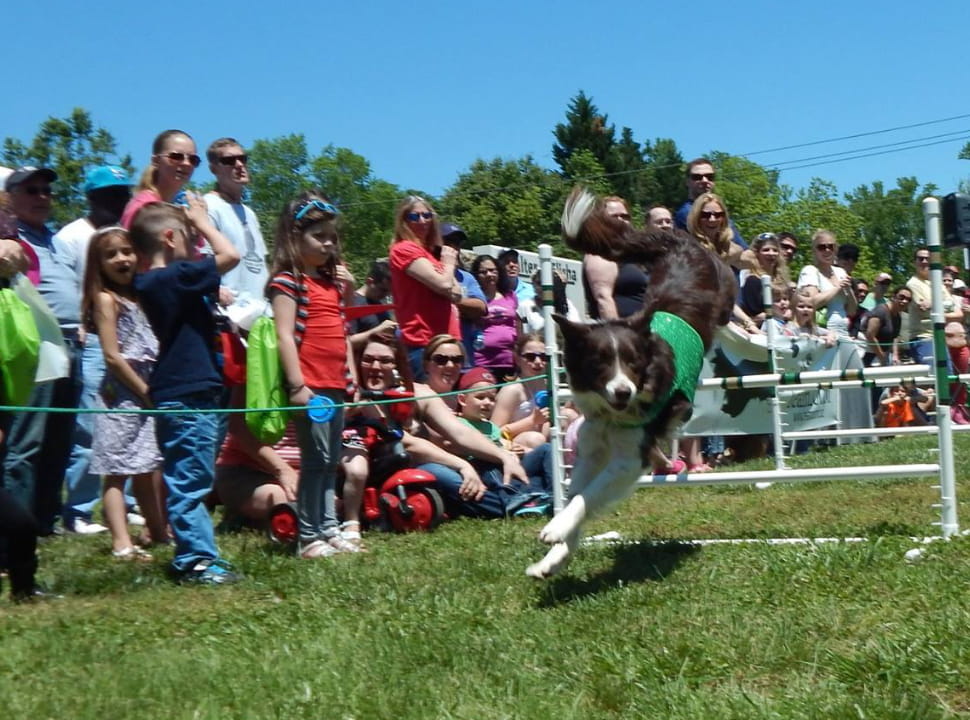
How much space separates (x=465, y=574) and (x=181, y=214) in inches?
92.4

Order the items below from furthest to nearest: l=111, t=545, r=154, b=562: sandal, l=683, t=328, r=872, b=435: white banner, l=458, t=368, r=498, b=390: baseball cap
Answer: l=683, t=328, r=872, b=435: white banner → l=458, t=368, r=498, b=390: baseball cap → l=111, t=545, r=154, b=562: sandal

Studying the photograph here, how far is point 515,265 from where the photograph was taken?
1208cm

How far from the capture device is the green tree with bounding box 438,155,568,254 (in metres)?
66.4

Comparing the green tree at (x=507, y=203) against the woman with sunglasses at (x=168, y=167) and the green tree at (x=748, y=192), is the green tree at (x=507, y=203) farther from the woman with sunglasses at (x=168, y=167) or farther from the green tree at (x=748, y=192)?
the woman with sunglasses at (x=168, y=167)

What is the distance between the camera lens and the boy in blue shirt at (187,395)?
5676 mm

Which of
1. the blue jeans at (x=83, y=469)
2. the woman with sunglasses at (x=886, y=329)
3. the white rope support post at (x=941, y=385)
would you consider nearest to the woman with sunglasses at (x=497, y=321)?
the blue jeans at (x=83, y=469)

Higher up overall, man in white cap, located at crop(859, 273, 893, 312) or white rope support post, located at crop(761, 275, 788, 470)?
Result: man in white cap, located at crop(859, 273, 893, 312)

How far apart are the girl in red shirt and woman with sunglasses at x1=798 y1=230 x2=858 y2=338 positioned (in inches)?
262

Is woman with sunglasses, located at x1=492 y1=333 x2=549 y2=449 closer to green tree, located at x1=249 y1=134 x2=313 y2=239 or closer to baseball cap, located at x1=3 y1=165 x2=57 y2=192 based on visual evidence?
baseball cap, located at x1=3 y1=165 x2=57 y2=192

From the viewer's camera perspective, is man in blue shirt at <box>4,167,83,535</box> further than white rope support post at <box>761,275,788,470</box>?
No

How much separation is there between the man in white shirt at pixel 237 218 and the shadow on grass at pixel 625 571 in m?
2.79

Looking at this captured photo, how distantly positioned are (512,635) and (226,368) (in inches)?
128

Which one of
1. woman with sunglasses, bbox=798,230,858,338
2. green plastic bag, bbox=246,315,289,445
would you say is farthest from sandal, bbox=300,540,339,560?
Answer: woman with sunglasses, bbox=798,230,858,338

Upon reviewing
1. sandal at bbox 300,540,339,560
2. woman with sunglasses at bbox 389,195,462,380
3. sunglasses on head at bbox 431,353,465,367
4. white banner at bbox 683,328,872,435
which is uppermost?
woman with sunglasses at bbox 389,195,462,380
